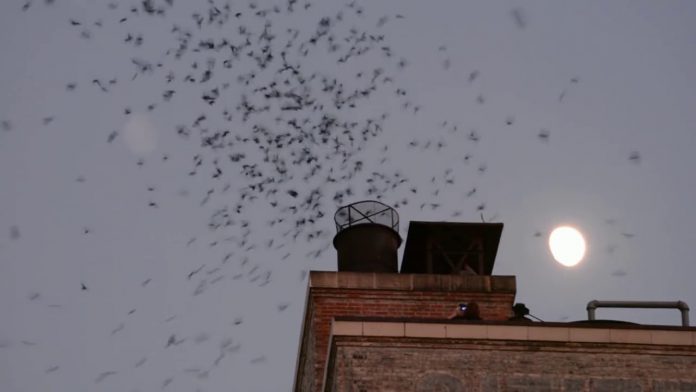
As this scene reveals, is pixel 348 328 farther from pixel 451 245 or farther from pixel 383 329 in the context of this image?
pixel 451 245

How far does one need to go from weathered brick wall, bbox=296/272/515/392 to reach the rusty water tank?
1.63 m

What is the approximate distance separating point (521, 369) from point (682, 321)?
250 inches

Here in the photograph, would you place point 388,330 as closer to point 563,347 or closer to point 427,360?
point 427,360

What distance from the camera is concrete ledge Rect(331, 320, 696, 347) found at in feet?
86.9

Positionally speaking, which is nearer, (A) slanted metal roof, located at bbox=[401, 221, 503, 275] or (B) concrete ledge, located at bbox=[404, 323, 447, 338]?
(B) concrete ledge, located at bbox=[404, 323, 447, 338]

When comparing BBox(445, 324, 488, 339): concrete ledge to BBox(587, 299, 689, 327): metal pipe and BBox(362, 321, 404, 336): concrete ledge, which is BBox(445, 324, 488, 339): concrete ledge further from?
BBox(587, 299, 689, 327): metal pipe

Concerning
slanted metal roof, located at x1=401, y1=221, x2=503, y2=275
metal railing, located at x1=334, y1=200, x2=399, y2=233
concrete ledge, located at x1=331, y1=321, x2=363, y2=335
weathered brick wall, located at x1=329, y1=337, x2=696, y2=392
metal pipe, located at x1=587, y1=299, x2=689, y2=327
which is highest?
metal railing, located at x1=334, y1=200, x2=399, y2=233

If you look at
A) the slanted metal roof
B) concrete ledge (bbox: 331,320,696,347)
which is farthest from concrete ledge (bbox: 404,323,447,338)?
the slanted metal roof

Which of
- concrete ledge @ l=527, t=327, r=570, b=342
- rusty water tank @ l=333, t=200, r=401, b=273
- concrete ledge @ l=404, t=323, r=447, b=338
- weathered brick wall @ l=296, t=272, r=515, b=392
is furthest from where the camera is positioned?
rusty water tank @ l=333, t=200, r=401, b=273

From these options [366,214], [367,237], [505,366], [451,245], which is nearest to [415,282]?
[451,245]

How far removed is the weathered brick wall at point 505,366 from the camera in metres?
26.2

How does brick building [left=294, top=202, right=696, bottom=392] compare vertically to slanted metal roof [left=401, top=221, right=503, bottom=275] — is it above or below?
below

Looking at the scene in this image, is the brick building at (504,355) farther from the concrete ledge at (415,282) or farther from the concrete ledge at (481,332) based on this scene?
the concrete ledge at (415,282)

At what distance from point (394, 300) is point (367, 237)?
116 inches
